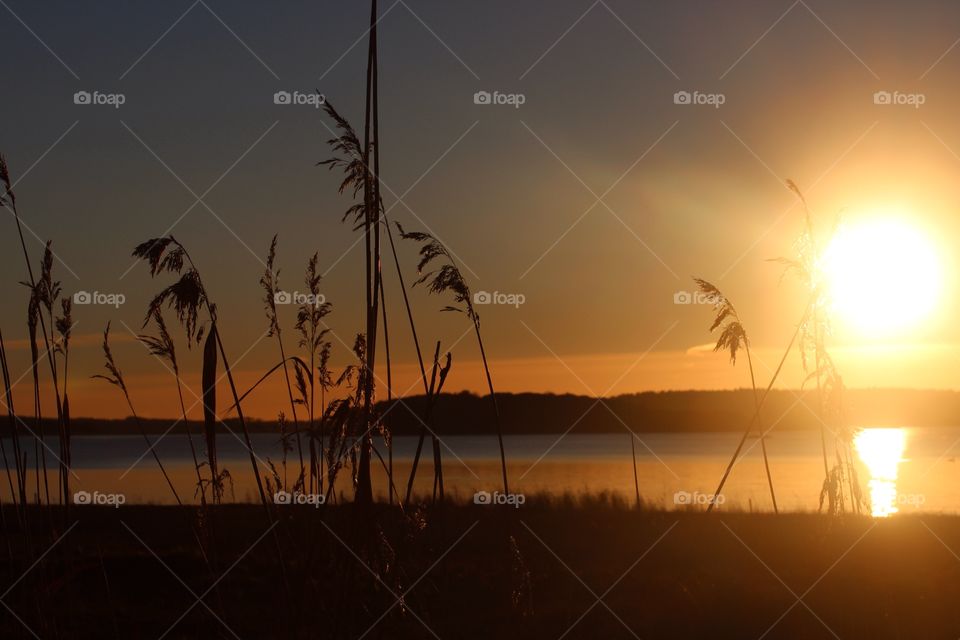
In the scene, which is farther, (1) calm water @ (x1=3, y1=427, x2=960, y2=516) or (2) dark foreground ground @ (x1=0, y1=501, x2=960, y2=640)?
(1) calm water @ (x1=3, y1=427, x2=960, y2=516)

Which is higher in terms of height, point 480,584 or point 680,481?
point 680,481

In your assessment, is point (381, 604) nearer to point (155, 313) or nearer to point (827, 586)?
point (155, 313)

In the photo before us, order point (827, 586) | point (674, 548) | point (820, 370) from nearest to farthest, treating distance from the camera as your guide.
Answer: point (820, 370), point (827, 586), point (674, 548)

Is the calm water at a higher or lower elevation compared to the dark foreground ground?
higher

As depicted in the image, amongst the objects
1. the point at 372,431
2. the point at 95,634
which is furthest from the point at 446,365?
the point at 95,634

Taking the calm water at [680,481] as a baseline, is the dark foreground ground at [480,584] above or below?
below

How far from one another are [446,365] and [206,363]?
1.21 m

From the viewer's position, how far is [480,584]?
26.4 ft

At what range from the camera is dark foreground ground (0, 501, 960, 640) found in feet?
15.2

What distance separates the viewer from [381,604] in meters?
4.77

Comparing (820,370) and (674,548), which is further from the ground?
(820,370)

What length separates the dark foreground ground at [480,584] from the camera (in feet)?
15.2

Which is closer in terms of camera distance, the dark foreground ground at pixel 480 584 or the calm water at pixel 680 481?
the dark foreground ground at pixel 480 584

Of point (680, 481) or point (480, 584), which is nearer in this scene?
point (480, 584)
